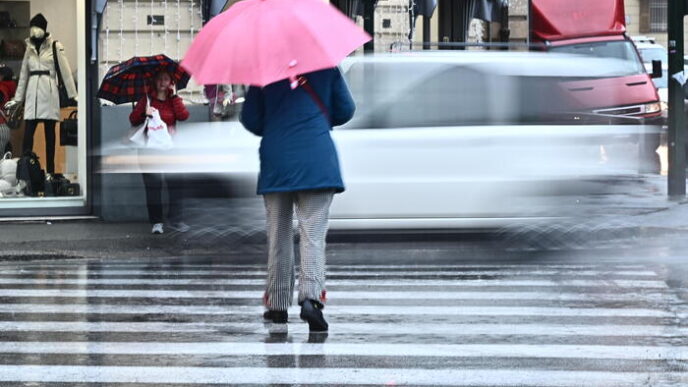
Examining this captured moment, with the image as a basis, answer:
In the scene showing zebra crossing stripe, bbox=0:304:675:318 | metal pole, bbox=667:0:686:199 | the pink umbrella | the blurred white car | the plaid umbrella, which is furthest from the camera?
metal pole, bbox=667:0:686:199

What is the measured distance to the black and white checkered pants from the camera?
7797 millimetres

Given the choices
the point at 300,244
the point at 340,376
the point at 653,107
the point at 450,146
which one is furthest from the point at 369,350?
the point at 653,107

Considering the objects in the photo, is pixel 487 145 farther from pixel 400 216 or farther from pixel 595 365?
pixel 595 365

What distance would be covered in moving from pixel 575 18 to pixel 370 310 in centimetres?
1772

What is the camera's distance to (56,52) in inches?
643

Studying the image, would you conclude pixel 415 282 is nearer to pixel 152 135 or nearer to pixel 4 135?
pixel 152 135

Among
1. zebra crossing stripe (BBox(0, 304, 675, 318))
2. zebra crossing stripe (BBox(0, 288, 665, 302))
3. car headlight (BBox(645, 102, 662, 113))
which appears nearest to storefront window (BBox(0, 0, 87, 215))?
zebra crossing stripe (BBox(0, 288, 665, 302))

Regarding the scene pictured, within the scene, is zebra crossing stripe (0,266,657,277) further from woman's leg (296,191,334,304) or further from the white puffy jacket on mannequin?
the white puffy jacket on mannequin

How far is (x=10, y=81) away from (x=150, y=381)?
10441 millimetres

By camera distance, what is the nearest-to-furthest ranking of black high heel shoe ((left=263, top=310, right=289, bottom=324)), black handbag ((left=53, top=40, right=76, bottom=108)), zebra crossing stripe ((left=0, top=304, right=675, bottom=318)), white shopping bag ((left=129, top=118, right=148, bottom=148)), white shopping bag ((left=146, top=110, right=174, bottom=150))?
black high heel shoe ((left=263, top=310, right=289, bottom=324)), zebra crossing stripe ((left=0, top=304, right=675, bottom=318)), white shopping bag ((left=146, top=110, right=174, bottom=150)), white shopping bag ((left=129, top=118, right=148, bottom=148)), black handbag ((left=53, top=40, right=76, bottom=108))

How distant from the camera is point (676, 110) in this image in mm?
16969

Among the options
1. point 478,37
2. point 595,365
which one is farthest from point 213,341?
point 478,37

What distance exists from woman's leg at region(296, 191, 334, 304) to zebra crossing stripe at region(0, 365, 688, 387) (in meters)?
0.98

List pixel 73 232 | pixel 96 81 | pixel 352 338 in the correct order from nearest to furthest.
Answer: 1. pixel 352 338
2. pixel 73 232
3. pixel 96 81
